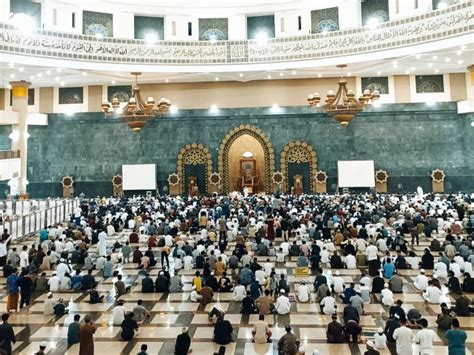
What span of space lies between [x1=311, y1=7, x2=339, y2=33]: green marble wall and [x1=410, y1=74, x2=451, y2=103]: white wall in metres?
4.98

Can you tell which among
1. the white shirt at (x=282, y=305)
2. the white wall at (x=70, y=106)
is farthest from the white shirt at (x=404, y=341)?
the white wall at (x=70, y=106)

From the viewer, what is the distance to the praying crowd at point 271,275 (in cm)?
662

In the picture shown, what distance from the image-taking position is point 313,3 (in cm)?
2150

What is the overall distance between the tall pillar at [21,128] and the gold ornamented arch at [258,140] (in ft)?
29.9

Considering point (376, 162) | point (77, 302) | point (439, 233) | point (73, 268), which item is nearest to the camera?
point (77, 302)

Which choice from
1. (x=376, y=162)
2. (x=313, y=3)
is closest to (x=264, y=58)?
(x=313, y=3)

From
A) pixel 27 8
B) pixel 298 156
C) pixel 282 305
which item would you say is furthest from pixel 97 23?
pixel 282 305

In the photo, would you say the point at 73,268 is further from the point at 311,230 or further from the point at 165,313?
the point at 311,230

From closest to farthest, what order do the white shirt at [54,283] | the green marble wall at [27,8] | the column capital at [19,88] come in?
the white shirt at [54,283] < the green marble wall at [27,8] < the column capital at [19,88]

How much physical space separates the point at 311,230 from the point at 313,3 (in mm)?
13046

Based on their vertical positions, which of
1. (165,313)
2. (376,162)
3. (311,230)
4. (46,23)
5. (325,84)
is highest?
(46,23)

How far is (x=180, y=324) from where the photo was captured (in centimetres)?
741

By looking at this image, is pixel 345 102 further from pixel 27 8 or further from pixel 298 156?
pixel 27 8

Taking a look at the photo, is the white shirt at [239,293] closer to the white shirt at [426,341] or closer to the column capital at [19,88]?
the white shirt at [426,341]
